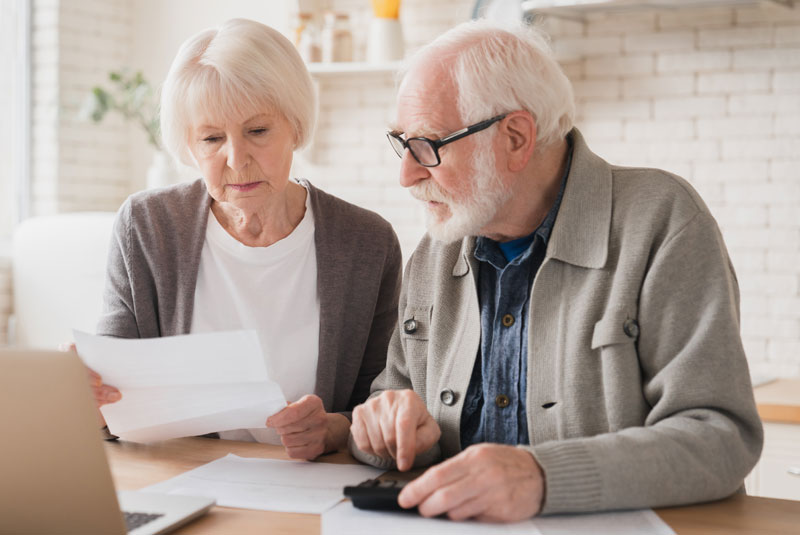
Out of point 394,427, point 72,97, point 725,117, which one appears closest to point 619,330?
point 394,427

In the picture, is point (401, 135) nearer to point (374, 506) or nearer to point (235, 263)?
point (235, 263)

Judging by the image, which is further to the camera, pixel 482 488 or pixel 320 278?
pixel 320 278

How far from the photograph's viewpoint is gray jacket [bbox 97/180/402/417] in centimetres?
190

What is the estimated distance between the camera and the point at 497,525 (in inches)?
45.6

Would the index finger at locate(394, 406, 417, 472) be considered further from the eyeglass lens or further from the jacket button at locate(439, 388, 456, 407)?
the eyeglass lens

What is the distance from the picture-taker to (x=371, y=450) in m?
1.46

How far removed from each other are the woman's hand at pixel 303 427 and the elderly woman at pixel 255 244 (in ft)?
1.14

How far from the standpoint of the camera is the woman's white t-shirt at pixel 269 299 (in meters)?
1.94

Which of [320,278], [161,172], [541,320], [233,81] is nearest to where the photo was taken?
[541,320]

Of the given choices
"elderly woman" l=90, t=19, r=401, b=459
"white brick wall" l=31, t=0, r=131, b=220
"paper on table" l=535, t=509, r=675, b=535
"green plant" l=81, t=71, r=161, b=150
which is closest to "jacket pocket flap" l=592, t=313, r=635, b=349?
"paper on table" l=535, t=509, r=675, b=535

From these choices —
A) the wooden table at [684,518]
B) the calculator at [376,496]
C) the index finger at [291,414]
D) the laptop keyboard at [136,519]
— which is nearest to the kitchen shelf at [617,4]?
the index finger at [291,414]

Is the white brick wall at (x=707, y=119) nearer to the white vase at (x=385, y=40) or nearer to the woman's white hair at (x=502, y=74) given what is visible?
the white vase at (x=385, y=40)

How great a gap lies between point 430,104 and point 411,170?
0.39ft

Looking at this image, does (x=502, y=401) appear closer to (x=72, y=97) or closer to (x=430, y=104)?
(x=430, y=104)
